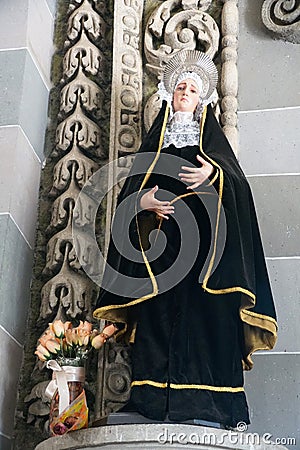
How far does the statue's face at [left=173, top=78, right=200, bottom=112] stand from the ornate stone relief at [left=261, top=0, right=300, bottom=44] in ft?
1.93

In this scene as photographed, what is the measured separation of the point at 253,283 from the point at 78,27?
130 centimetres

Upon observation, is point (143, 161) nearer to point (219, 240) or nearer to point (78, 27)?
point (219, 240)

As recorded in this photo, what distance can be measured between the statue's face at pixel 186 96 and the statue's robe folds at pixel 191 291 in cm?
13

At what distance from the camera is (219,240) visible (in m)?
2.08

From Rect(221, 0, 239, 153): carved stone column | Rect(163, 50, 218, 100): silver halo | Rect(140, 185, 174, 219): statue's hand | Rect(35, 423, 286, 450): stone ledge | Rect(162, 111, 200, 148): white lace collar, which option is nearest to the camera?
Rect(35, 423, 286, 450): stone ledge

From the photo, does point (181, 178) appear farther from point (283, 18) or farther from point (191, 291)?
point (283, 18)

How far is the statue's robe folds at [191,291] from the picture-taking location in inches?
77.6

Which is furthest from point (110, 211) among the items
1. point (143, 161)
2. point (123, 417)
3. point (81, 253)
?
point (123, 417)

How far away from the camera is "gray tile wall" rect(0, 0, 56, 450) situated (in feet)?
7.79

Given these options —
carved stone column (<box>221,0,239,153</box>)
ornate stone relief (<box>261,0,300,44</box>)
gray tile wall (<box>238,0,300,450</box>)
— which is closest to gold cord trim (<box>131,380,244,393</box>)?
gray tile wall (<box>238,0,300,450</box>)

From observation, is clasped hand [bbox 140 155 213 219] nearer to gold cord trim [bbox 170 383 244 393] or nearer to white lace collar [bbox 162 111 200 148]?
white lace collar [bbox 162 111 200 148]

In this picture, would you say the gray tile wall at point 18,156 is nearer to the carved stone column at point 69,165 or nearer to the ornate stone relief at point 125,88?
the carved stone column at point 69,165

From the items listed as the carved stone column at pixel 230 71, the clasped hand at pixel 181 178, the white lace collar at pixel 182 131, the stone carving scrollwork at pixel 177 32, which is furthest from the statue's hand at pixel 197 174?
the stone carving scrollwork at pixel 177 32

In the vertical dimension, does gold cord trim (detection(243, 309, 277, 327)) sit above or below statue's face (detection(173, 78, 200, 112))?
below
